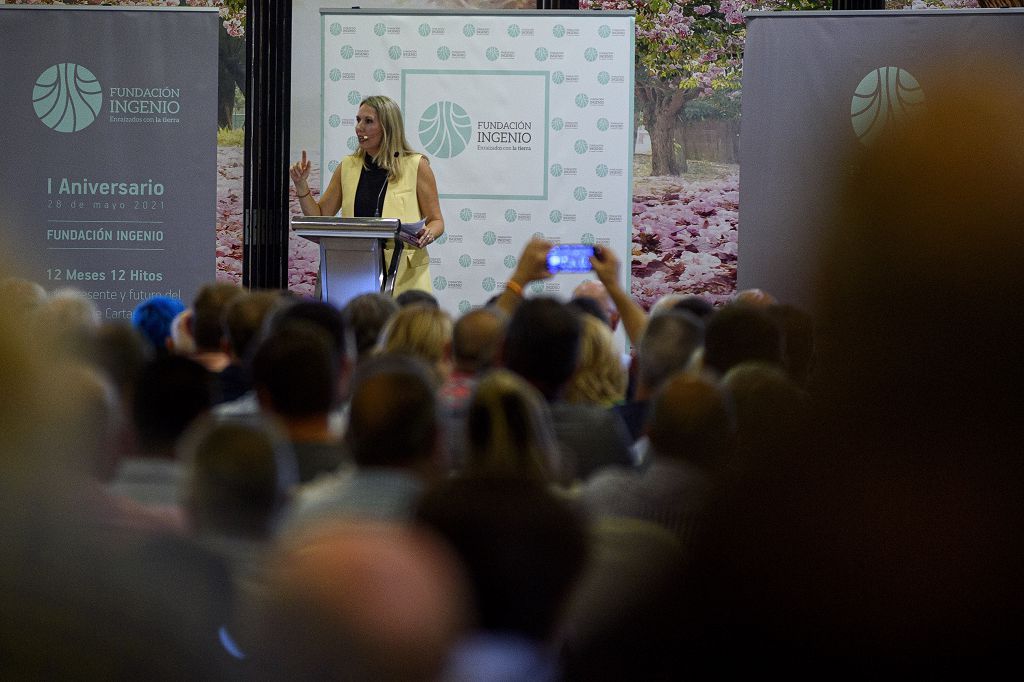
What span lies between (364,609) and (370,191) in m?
6.08

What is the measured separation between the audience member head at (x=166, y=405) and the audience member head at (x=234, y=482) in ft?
2.41

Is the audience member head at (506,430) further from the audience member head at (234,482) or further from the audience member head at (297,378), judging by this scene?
the audience member head at (297,378)

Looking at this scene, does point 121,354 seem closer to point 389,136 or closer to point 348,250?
point 348,250

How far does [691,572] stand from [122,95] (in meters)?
7.10

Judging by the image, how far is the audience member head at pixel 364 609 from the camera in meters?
0.56

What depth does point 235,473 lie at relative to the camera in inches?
55.8

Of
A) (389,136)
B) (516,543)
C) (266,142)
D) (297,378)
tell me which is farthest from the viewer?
(266,142)

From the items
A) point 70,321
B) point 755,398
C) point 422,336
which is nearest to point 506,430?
point 755,398

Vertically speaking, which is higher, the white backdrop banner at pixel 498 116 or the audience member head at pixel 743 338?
the white backdrop banner at pixel 498 116

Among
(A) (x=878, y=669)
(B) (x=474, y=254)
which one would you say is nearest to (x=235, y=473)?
(A) (x=878, y=669)

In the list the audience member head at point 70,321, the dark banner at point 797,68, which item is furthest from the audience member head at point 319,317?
the dark banner at point 797,68

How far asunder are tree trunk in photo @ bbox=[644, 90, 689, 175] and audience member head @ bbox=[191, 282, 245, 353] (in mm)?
6228

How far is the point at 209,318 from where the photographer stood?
148 inches

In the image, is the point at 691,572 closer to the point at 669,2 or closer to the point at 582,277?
the point at 582,277
